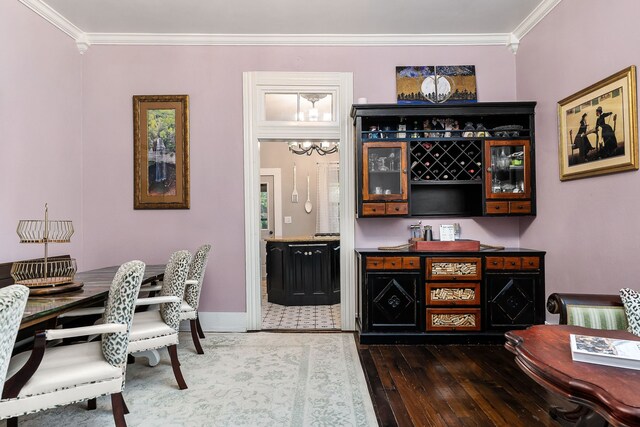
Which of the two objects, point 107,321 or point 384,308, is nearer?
point 107,321

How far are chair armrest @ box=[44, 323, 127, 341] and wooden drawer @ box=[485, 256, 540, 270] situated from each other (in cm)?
314

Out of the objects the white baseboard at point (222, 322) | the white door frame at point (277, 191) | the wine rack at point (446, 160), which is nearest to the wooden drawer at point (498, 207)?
the wine rack at point (446, 160)

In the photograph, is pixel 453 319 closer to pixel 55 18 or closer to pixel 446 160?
pixel 446 160

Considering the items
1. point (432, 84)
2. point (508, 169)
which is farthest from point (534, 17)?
point (508, 169)

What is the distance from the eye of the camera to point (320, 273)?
17.3ft

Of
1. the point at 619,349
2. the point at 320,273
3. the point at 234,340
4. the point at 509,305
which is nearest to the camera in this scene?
the point at 619,349

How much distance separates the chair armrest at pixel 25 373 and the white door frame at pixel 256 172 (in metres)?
2.39

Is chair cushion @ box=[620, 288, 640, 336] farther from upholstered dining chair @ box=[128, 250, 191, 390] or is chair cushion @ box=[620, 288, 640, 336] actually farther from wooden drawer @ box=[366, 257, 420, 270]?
upholstered dining chair @ box=[128, 250, 191, 390]

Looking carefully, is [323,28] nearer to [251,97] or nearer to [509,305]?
[251,97]

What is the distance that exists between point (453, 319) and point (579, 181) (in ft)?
5.42

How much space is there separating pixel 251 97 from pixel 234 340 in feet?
8.72

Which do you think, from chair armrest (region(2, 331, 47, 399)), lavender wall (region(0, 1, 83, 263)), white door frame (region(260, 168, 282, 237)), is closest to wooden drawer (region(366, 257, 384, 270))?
chair armrest (region(2, 331, 47, 399))

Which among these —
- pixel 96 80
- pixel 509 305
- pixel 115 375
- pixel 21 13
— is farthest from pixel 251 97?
pixel 509 305

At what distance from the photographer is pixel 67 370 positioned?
1.77 metres
